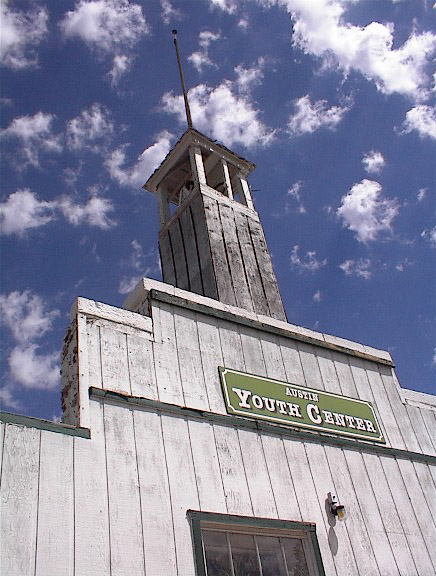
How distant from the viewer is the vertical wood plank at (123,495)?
4.21m

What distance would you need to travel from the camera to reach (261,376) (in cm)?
632

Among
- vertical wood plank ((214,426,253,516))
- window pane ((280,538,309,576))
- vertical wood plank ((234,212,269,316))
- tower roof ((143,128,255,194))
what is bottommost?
window pane ((280,538,309,576))

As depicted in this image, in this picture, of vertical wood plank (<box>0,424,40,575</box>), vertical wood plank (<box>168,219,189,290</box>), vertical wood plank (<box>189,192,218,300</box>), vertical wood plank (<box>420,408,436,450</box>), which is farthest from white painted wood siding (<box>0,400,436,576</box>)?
vertical wood plank (<box>168,219,189,290</box>)

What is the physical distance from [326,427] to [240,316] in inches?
65.5

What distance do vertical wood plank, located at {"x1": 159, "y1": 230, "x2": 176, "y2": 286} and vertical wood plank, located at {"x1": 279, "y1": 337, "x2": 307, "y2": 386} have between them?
2706mm

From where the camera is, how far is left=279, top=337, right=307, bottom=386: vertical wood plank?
665cm

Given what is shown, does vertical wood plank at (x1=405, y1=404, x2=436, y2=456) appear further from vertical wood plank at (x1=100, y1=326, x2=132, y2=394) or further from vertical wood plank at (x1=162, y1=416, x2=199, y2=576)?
vertical wood plank at (x1=100, y1=326, x2=132, y2=394)

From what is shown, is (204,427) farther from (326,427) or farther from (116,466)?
(326,427)

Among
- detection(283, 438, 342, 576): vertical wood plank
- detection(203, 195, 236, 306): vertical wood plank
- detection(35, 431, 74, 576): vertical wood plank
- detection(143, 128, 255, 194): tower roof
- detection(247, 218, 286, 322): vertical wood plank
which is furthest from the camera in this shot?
detection(143, 128, 255, 194): tower roof

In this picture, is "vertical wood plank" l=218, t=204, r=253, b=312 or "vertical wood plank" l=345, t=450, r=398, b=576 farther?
"vertical wood plank" l=218, t=204, r=253, b=312

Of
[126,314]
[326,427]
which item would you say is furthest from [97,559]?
[326,427]

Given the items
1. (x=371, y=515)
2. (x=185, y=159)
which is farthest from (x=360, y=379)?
(x=185, y=159)

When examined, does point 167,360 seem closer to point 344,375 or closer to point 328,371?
point 328,371

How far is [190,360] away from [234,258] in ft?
10.3
